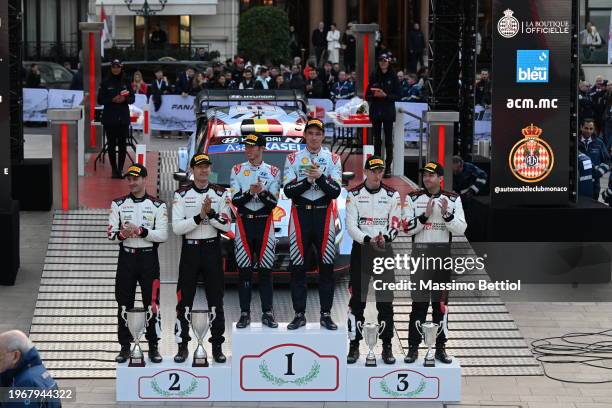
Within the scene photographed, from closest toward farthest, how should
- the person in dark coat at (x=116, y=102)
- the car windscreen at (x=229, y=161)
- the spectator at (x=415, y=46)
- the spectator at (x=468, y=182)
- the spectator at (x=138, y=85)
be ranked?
the car windscreen at (x=229, y=161)
the spectator at (x=468, y=182)
the person in dark coat at (x=116, y=102)
the spectator at (x=138, y=85)
the spectator at (x=415, y=46)

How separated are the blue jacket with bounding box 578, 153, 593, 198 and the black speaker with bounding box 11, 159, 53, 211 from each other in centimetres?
770

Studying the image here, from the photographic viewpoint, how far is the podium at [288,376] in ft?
40.2

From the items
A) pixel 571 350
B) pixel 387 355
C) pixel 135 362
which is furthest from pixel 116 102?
pixel 571 350

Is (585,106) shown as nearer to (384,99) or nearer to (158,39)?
(384,99)

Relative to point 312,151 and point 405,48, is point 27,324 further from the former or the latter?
point 405,48

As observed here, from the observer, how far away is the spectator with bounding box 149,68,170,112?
30.1m

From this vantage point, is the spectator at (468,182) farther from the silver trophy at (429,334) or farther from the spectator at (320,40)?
the spectator at (320,40)

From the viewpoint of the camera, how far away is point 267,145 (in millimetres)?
16547

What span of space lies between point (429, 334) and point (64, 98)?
2026 centimetres

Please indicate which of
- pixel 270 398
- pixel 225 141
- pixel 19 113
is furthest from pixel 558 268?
pixel 19 113

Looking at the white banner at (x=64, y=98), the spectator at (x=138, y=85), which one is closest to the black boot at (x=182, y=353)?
the spectator at (x=138, y=85)

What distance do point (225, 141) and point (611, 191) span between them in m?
5.20

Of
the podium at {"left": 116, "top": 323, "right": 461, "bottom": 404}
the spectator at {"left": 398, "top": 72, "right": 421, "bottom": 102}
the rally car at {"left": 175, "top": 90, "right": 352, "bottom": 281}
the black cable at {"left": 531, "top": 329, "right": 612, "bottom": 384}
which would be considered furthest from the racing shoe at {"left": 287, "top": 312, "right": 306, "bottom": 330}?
the spectator at {"left": 398, "top": 72, "right": 421, "bottom": 102}

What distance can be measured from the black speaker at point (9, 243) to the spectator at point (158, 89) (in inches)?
553
